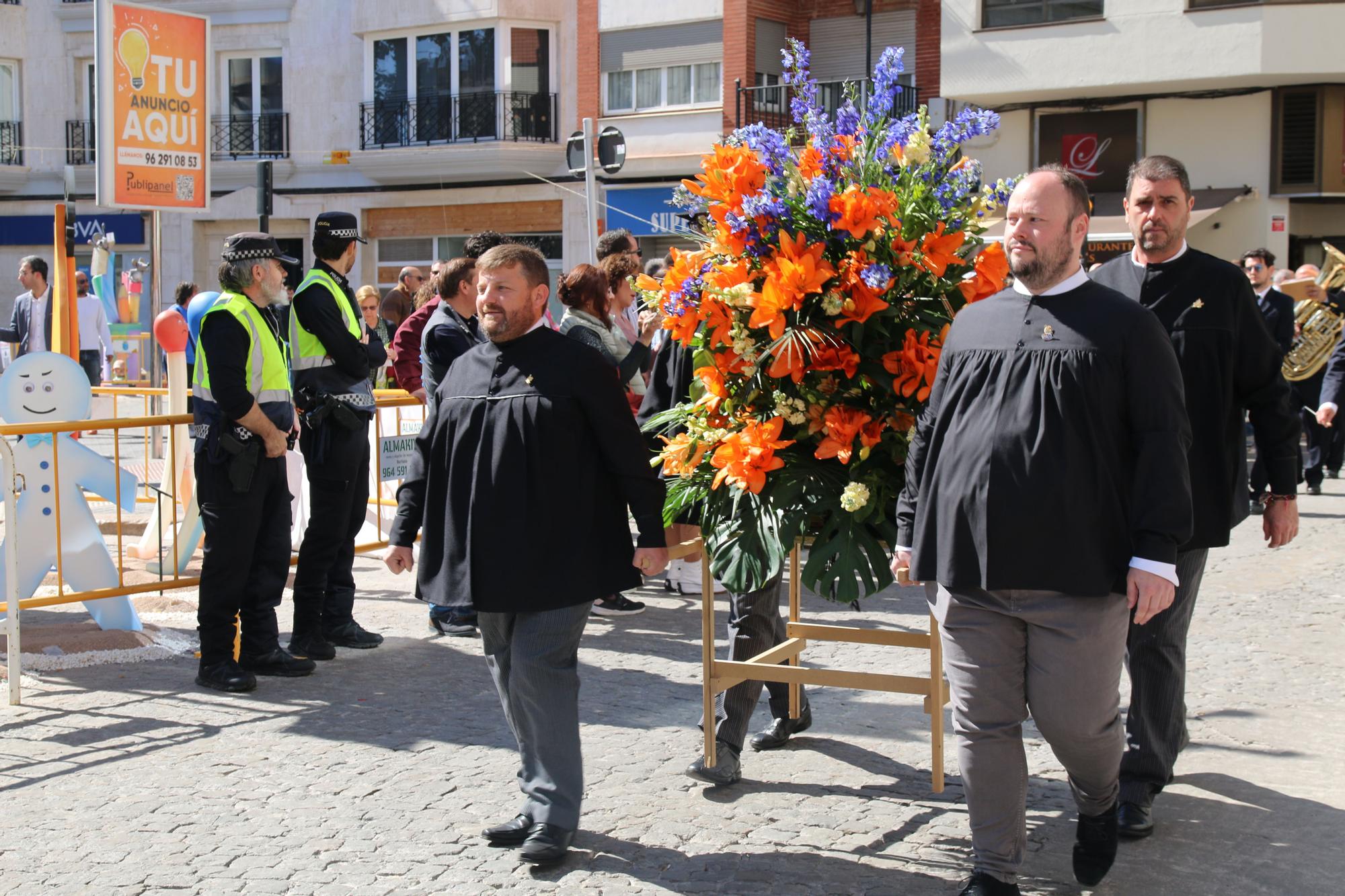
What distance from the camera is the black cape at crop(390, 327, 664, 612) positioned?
14.4 ft

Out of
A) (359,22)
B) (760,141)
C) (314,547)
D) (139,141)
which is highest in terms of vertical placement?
(359,22)

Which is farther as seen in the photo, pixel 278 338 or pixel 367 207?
pixel 367 207

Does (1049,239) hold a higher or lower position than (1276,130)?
lower

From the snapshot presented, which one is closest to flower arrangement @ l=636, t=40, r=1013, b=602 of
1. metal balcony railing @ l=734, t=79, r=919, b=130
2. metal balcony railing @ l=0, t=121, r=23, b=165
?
metal balcony railing @ l=734, t=79, r=919, b=130

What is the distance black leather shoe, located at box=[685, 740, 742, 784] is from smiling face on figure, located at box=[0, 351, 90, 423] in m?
3.97

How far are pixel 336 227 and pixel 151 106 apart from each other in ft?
12.5

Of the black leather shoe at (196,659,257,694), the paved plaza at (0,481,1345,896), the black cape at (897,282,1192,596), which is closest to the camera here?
the black cape at (897,282,1192,596)

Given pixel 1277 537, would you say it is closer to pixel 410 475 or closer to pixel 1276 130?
pixel 410 475

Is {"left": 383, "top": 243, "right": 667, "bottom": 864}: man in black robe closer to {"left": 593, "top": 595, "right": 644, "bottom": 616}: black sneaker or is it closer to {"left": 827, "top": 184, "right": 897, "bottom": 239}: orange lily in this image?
{"left": 827, "top": 184, "right": 897, "bottom": 239}: orange lily

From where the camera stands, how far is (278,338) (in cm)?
671

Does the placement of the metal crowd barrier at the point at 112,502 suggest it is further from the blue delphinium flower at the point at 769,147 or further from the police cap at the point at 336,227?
the blue delphinium flower at the point at 769,147

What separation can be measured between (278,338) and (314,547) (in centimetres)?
111

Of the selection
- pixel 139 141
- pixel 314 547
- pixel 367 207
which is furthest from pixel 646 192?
pixel 314 547

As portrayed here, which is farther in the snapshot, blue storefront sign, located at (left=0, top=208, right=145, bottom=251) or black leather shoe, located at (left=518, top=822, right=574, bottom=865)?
blue storefront sign, located at (left=0, top=208, right=145, bottom=251)
